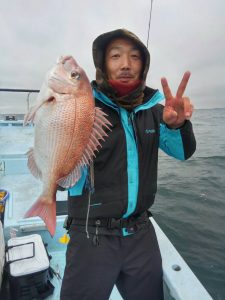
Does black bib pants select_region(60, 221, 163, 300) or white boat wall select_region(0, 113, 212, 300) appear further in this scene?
white boat wall select_region(0, 113, 212, 300)

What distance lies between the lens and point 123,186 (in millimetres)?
2395

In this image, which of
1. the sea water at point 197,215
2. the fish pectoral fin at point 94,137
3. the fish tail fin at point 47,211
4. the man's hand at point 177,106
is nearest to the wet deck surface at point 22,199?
the fish tail fin at point 47,211

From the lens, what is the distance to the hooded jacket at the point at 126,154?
7.77 feet

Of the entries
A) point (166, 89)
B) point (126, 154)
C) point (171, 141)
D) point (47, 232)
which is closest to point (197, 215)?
point (47, 232)

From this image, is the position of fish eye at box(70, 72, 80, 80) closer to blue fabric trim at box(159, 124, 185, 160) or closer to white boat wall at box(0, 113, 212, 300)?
blue fabric trim at box(159, 124, 185, 160)

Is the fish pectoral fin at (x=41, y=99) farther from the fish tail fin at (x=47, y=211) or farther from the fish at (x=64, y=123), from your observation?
the fish tail fin at (x=47, y=211)

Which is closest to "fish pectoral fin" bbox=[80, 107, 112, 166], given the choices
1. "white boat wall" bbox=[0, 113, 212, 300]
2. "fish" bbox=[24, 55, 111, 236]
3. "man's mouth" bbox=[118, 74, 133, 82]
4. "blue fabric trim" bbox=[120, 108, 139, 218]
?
"fish" bbox=[24, 55, 111, 236]

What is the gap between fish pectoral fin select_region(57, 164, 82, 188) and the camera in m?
1.89

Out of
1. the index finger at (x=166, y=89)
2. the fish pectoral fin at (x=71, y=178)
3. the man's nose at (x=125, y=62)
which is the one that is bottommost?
the fish pectoral fin at (x=71, y=178)

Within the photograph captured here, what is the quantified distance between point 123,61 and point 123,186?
3.50ft

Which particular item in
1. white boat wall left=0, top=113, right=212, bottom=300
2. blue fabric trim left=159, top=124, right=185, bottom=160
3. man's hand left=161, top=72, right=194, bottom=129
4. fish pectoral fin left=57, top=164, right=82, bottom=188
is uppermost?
man's hand left=161, top=72, right=194, bottom=129

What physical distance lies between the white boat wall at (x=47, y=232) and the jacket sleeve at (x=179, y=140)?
1.41 m

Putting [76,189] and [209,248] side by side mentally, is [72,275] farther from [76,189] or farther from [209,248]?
[209,248]

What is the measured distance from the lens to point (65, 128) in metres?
1.77
